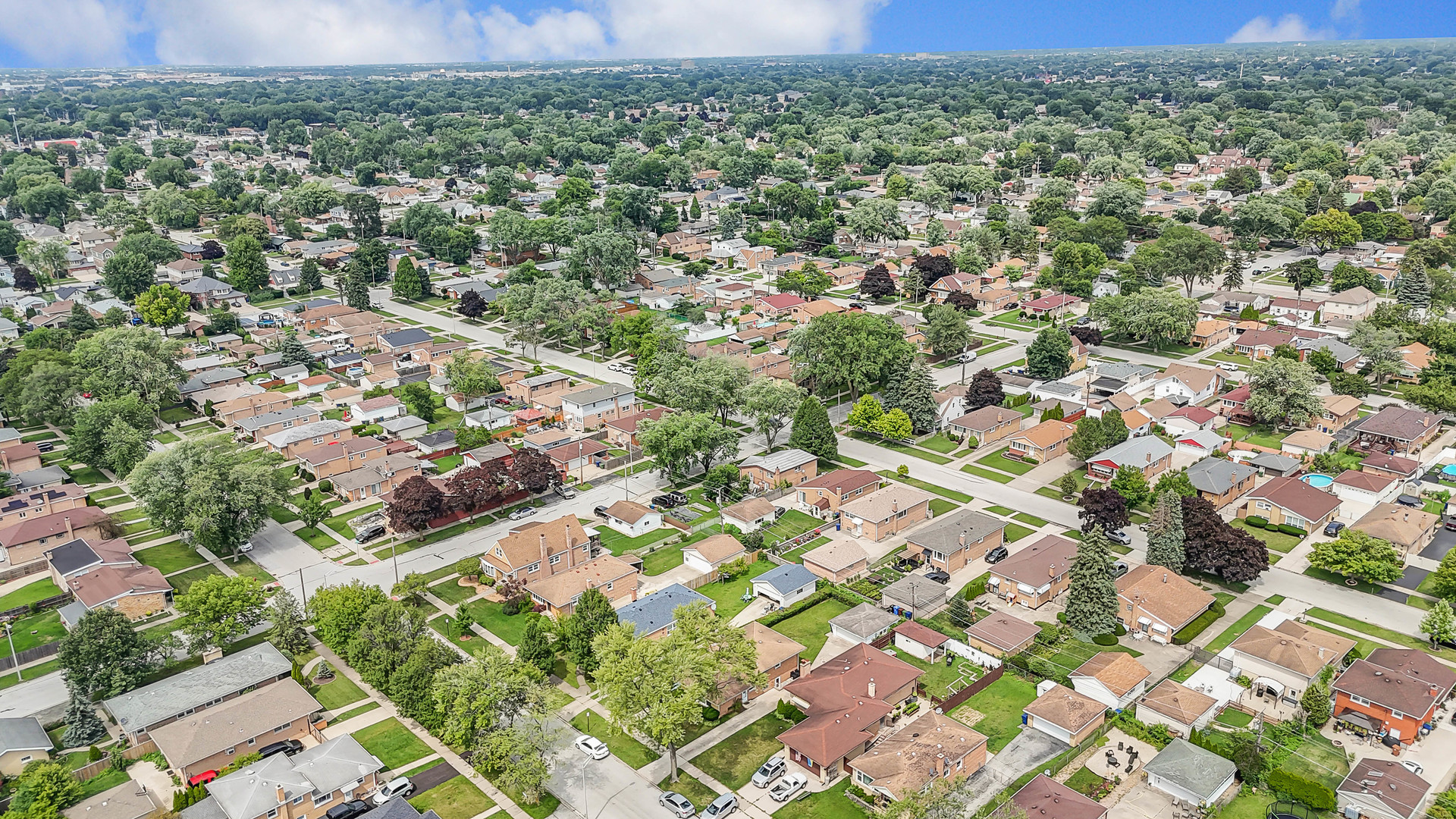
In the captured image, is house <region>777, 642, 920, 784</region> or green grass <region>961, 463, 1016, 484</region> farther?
green grass <region>961, 463, 1016, 484</region>

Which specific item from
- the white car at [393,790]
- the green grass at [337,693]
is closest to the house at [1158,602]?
the white car at [393,790]

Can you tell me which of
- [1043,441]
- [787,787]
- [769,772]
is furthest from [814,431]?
[787,787]

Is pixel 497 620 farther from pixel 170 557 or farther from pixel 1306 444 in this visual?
pixel 1306 444

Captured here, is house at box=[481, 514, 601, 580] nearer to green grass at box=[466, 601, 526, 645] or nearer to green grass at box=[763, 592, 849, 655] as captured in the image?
green grass at box=[466, 601, 526, 645]

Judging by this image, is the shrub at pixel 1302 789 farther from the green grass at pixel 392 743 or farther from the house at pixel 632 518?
the house at pixel 632 518

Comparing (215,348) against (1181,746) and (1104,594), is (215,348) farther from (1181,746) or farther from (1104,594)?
(1181,746)

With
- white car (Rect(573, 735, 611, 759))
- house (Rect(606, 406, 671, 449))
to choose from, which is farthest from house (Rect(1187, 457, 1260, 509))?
white car (Rect(573, 735, 611, 759))
